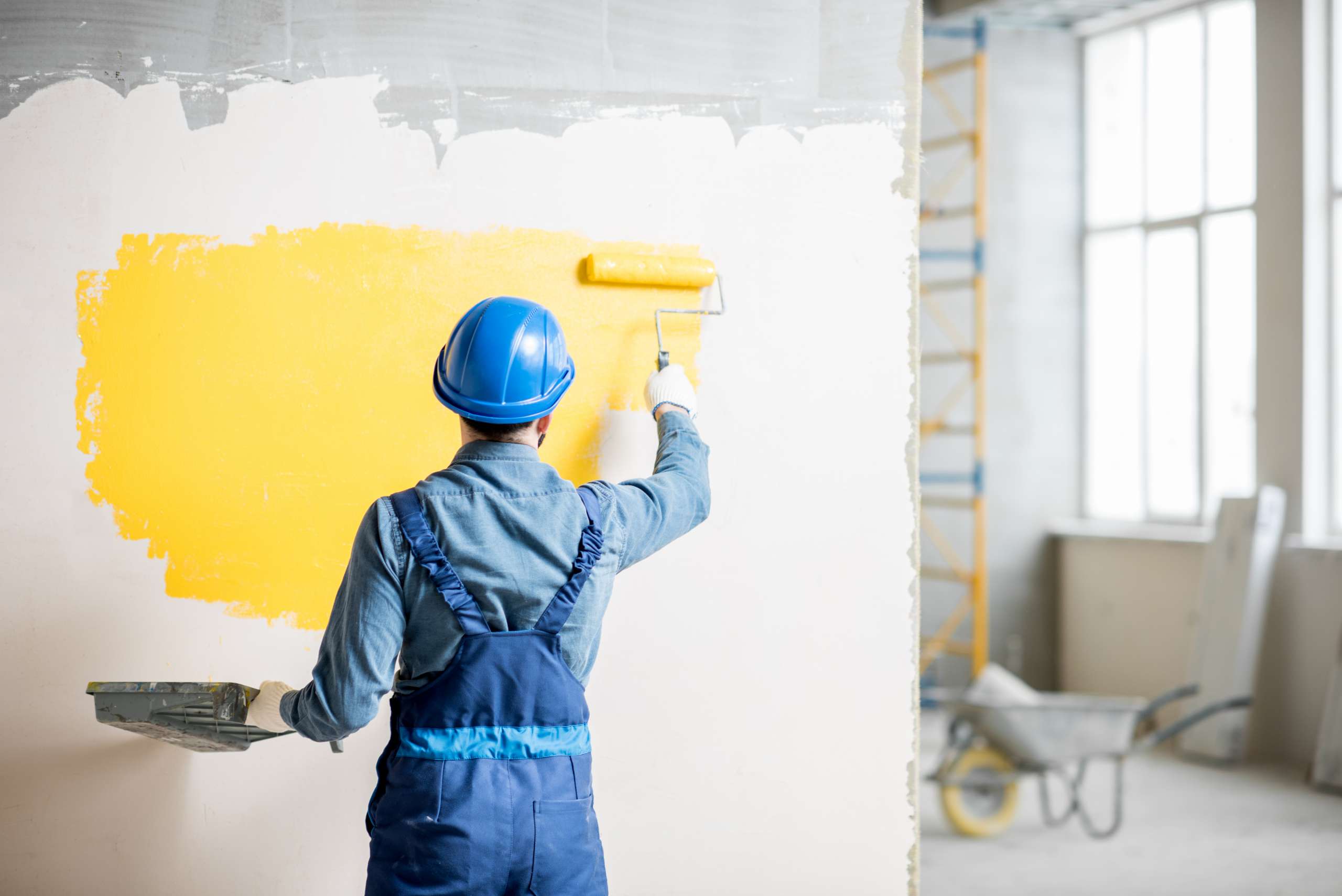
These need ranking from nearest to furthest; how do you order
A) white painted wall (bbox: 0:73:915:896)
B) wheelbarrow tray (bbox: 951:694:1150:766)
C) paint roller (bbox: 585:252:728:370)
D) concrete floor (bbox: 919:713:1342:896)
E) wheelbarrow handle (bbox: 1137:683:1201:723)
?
white painted wall (bbox: 0:73:915:896) → paint roller (bbox: 585:252:728:370) → concrete floor (bbox: 919:713:1342:896) → wheelbarrow tray (bbox: 951:694:1150:766) → wheelbarrow handle (bbox: 1137:683:1201:723)

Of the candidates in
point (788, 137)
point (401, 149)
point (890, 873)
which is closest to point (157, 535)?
point (401, 149)

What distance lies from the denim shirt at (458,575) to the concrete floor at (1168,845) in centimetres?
280

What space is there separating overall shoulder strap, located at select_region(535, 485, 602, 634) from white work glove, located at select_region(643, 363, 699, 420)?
0.47 m

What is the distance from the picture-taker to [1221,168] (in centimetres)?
638

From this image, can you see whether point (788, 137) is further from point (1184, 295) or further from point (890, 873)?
point (1184, 295)

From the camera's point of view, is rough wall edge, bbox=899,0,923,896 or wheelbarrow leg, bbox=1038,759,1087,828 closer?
rough wall edge, bbox=899,0,923,896

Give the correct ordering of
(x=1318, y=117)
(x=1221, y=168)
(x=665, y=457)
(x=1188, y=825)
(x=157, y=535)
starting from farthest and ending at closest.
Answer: (x=1221, y=168) → (x=1318, y=117) → (x=1188, y=825) → (x=157, y=535) → (x=665, y=457)

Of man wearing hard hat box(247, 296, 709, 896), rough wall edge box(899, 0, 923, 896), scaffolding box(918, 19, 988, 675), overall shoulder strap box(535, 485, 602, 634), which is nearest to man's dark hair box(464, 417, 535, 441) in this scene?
man wearing hard hat box(247, 296, 709, 896)

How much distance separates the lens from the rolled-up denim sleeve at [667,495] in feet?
5.65

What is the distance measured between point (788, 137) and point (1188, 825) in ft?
11.6

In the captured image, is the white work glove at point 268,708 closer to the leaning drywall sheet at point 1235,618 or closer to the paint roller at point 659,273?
the paint roller at point 659,273

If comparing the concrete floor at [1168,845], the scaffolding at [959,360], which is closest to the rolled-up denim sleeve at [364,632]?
the concrete floor at [1168,845]

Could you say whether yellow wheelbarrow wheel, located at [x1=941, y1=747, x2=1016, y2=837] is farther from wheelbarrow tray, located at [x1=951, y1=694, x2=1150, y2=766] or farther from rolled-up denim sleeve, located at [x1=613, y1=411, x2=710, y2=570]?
rolled-up denim sleeve, located at [x1=613, y1=411, x2=710, y2=570]

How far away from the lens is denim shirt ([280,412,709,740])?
153 cm
